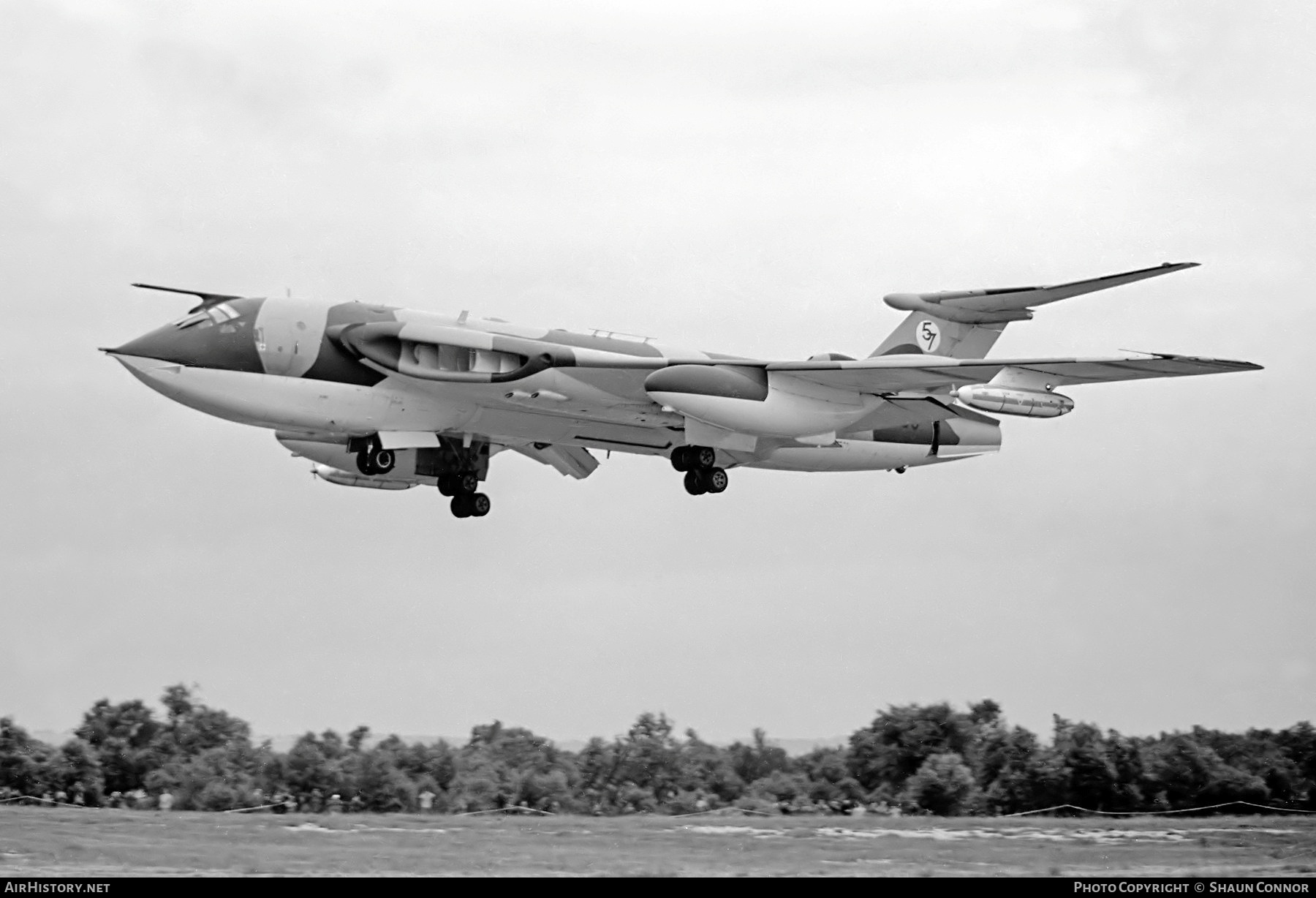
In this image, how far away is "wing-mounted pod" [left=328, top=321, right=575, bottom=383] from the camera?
26531 millimetres

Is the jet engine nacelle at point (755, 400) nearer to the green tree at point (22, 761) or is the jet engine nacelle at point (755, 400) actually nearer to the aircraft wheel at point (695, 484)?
the aircraft wheel at point (695, 484)

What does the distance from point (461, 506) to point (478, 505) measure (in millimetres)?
323

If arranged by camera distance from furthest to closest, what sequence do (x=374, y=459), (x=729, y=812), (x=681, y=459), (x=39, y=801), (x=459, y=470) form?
(x=459, y=470), (x=681, y=459), (x=374, y=459), (x=39, y=801), (x=729, y=812)

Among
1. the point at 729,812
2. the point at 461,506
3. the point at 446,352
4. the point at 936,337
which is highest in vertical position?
the point at 936,337

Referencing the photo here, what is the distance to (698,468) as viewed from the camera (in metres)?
29.5

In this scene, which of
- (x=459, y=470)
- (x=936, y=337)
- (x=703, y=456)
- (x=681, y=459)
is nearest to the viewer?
(x=703, y=456)

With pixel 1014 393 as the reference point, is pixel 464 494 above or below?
below

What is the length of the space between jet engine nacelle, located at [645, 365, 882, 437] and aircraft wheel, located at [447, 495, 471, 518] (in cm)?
547

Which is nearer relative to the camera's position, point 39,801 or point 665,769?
point 39,801

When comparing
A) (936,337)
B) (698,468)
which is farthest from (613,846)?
(936,337)

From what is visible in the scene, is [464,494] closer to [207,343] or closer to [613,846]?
[207,343]

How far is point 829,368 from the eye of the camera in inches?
1069

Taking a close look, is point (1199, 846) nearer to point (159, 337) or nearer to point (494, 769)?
point (494, 769)
